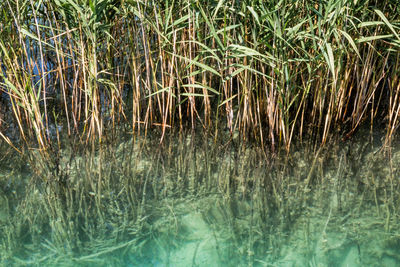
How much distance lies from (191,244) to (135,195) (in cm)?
50

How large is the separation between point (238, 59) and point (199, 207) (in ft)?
2.94

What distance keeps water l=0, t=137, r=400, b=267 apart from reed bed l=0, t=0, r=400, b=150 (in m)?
0.18

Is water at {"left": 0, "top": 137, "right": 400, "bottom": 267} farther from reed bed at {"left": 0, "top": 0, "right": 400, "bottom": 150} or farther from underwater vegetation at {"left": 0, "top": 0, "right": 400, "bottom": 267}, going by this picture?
reed bed at {"left": 0, "top": 0, "right": 400, "bottom": 150}

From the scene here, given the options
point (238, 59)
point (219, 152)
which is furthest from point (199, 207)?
point (238, 59)

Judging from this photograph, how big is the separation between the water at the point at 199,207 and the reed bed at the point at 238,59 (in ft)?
0.58

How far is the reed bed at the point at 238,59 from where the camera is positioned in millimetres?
2443

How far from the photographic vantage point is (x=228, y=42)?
8.69ft

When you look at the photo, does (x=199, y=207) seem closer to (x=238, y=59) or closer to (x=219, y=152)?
(x=219, y=152)

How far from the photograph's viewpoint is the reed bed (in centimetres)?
244

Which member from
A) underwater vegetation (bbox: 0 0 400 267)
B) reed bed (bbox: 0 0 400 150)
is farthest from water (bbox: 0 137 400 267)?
reed bed (bbox: 0 0 400 150)

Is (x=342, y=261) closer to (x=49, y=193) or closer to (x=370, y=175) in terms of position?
(x=370, y=175)

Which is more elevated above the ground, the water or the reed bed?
the reed bed

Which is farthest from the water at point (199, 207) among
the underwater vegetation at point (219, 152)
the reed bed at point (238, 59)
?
the reed bed at point (238, 59)

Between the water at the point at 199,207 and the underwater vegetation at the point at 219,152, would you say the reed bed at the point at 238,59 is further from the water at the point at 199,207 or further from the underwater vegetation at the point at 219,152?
the water at the point at 199,207
